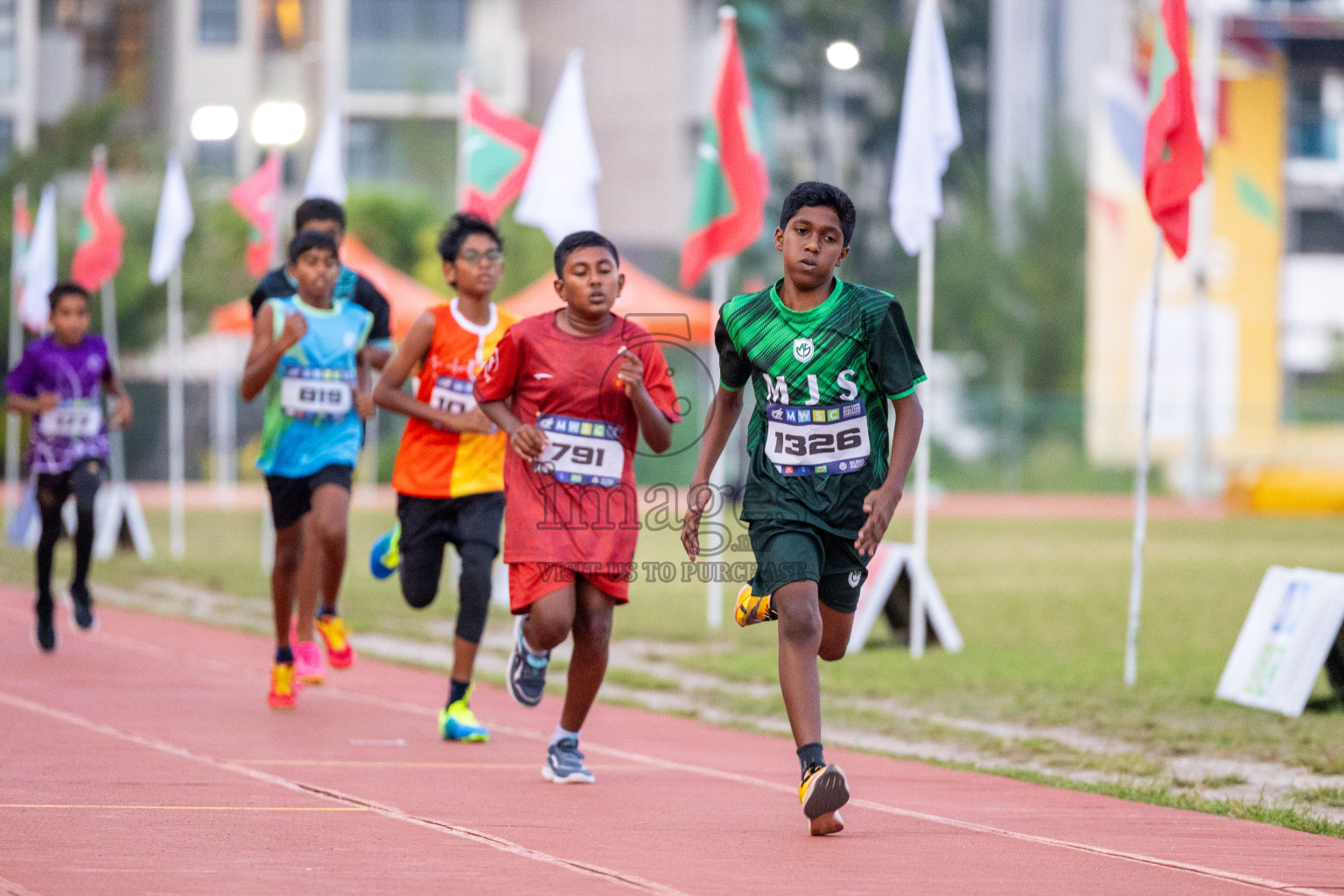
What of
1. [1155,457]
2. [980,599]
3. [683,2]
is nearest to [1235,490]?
[1155,457]

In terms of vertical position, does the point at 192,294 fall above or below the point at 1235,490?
above

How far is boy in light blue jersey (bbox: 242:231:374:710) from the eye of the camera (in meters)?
9.20

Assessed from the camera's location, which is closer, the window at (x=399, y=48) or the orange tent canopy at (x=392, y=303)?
the orange tent canopy at (x=392, y=303)

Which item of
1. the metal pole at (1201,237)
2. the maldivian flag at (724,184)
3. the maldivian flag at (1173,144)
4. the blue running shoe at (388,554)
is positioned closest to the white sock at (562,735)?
the blue running shoe at (388,554)

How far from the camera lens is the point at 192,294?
138 feet

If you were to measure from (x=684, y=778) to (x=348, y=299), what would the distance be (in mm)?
3348

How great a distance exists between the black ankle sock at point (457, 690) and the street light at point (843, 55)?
49.4m

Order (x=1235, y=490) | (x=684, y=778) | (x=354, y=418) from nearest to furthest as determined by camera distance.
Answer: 1. (x=684, y=778)
2. (x=354, y=418)
3. (x=1235, y=490)

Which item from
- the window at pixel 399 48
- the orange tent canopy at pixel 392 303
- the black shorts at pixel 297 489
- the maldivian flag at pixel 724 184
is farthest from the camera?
the window at pixel 399 48

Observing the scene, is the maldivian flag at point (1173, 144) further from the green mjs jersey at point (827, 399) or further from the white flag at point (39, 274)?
the white flag at point (39, 274)

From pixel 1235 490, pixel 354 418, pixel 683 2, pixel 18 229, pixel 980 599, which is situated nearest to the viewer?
pixel 354 418

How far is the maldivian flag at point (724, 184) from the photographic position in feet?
46.1

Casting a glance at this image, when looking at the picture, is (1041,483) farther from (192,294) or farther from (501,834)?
(501,834)

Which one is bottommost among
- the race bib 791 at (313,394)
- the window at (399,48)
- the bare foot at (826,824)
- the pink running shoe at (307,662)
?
the pink running shoe at (307,662)
